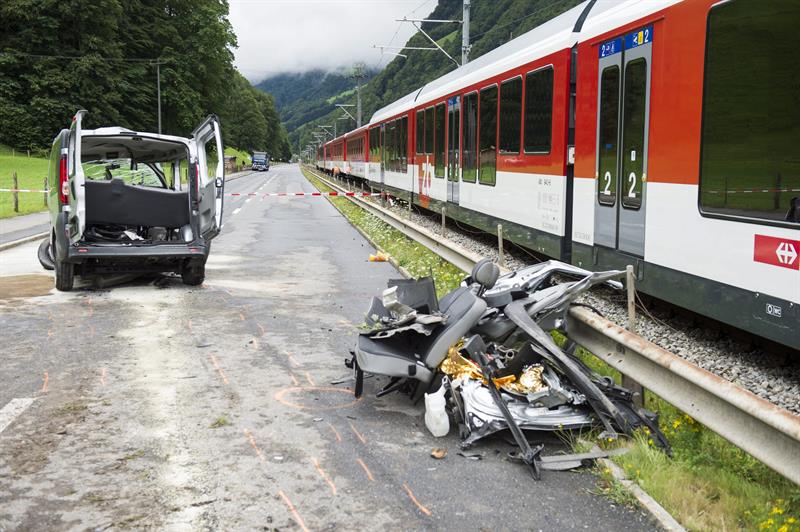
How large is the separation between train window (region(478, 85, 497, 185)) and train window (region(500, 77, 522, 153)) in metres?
0.47

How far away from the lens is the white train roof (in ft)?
28.2

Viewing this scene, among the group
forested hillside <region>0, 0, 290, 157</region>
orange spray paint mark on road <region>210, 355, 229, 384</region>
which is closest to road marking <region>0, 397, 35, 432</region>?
orange spray paint mark on road <region>210, 355, 229, 384</region>

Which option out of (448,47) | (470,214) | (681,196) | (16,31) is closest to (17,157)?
(16,31)

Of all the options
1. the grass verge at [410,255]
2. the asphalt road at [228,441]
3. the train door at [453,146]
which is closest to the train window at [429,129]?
the grass verge at [410,255]

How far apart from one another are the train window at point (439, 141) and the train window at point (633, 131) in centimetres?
1010

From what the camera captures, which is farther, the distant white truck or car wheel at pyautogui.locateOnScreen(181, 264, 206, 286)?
the distant white truck

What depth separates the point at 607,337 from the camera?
5.30 meters

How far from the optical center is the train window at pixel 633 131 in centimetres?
825

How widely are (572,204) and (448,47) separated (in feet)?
450

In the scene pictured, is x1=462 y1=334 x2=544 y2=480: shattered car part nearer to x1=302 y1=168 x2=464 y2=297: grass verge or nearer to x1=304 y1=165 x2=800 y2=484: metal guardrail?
x1=304 y1=165 x2=800 y2=484: metal guardrail

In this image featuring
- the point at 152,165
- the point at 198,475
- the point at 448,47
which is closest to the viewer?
the point at 198,475

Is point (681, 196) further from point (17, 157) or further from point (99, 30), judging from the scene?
point (99, 30)

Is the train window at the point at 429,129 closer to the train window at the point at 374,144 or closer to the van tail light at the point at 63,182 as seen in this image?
the van tail light at the point at 63,182

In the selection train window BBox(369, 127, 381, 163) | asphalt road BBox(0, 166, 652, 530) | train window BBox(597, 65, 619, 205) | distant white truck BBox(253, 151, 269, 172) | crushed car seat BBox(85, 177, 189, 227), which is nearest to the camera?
asphalt road BBox(0, 166, 652, 530)
